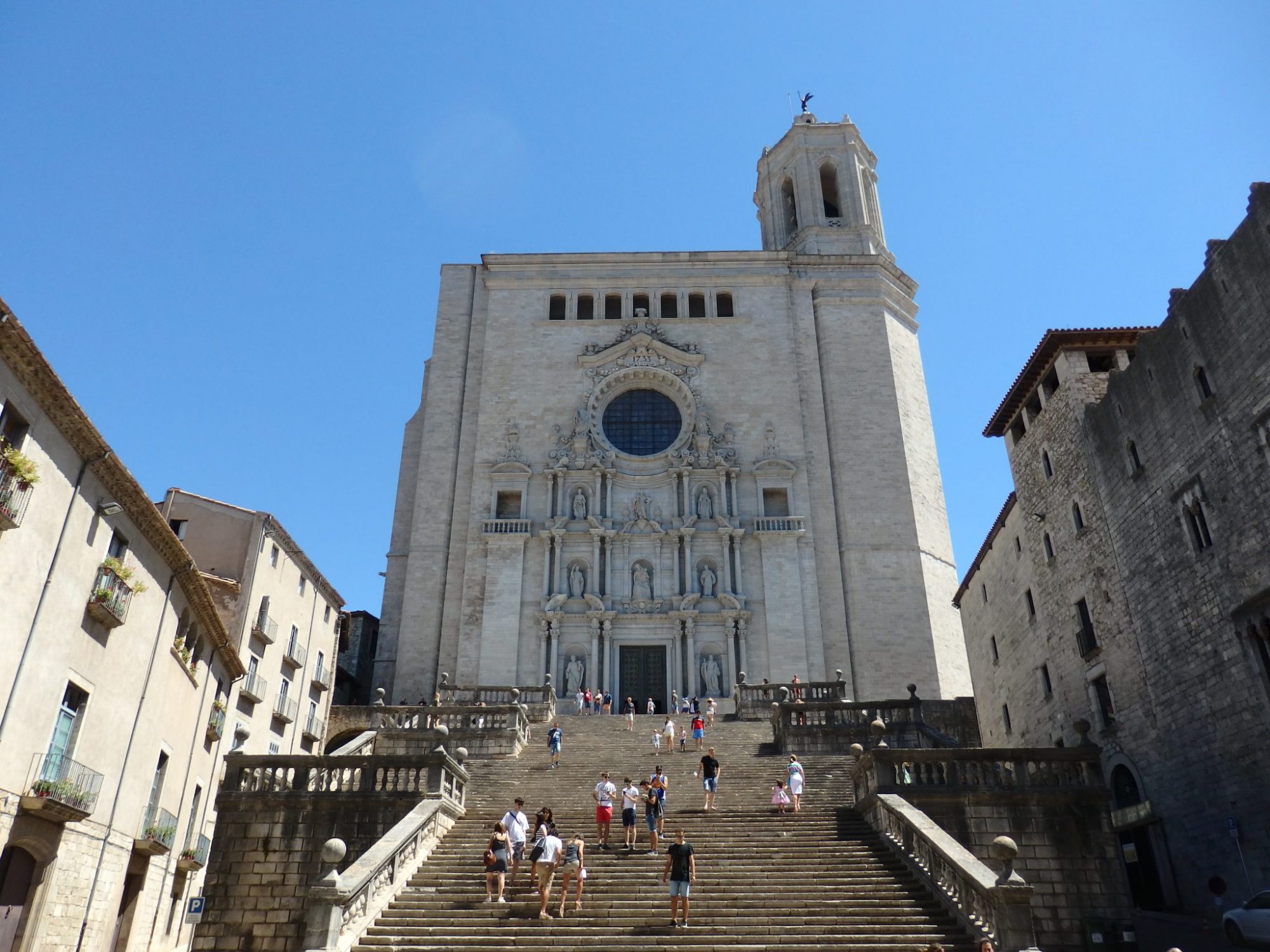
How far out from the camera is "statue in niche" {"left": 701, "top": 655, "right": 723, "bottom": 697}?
32.4 m

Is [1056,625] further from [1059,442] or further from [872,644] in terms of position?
[872,644]

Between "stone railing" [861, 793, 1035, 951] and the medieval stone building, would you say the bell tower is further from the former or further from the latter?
"stone railing" [861, 793, 1035, 951]

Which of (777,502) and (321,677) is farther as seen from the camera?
(777,502)

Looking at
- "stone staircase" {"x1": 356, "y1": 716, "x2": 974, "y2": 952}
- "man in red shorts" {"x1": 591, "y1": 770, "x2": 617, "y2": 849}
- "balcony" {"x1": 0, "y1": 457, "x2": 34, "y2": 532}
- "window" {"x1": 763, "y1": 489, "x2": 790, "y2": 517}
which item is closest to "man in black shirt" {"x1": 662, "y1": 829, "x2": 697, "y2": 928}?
"stone staircase" {"x1": 356, "y1": 716, "x2": 974, "y2": 952}

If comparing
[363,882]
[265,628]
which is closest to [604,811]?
[363,882]

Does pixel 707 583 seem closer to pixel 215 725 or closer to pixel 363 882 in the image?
pixel 215 725

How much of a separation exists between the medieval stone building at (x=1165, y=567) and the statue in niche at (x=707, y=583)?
427 inches

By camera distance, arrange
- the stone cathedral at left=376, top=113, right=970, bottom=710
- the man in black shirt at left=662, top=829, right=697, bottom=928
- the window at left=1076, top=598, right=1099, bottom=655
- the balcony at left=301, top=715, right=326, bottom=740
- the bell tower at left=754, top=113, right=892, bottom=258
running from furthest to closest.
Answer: the bell tower at left=754, top=113, right=892, bottom=258, the stone cathedral at left=376, top=113, right=970, bottom=710, the balcony at left=301, top=715, right=326, bottom=740, the window at left=1076, top=598, right=1099, bottom=655, the man in black shirt at left=662, top=829, right=697, bottom=928

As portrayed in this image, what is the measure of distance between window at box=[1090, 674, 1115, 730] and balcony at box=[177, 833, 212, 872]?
69.1 feet

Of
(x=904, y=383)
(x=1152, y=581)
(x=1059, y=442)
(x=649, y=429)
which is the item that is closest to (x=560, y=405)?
→ (x=649, y=429)

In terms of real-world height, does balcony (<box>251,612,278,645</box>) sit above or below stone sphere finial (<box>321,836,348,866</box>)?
above

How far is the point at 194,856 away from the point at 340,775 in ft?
30.7

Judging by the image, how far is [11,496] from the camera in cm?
1369

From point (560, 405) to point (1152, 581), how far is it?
2341cm
